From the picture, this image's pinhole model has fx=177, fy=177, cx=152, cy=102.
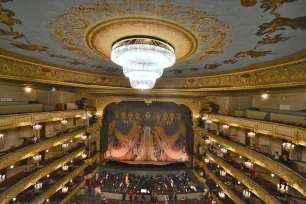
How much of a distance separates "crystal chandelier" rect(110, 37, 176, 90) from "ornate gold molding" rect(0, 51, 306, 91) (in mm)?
5380

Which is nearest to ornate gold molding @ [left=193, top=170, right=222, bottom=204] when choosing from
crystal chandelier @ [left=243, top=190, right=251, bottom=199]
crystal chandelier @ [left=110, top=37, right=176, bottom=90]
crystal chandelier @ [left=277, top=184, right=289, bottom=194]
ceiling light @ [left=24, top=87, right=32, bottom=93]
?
crystal chandelier @ [left=243, top=190, right=251, bottom=199]

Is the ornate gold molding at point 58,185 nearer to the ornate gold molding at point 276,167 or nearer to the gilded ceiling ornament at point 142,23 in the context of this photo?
the gilded ceiling ornament at point 142,23

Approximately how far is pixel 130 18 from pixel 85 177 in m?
15.2

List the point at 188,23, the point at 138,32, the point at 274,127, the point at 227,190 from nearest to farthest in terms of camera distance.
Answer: the point at 188,23, the point at 138,32, the point at 274,127, the point at 227,190

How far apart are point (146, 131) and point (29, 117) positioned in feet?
43.1

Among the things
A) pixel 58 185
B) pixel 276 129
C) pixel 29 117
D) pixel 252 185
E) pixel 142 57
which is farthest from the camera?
pixel 58 185

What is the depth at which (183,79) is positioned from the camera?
1288 centimetres

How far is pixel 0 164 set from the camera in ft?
27.6

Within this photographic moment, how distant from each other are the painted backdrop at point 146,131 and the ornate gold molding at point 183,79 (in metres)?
8.37

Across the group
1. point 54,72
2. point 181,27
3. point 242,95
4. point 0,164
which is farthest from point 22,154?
point 242,95

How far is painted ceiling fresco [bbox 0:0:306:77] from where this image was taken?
4.04m

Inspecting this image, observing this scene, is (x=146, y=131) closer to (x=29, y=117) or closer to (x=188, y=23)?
(x=29, y=117)

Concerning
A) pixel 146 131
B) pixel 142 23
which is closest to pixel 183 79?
pixel 142 23

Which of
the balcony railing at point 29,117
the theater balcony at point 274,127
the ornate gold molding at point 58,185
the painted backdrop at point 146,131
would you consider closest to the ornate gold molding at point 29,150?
the balcony railing at point 29,117
